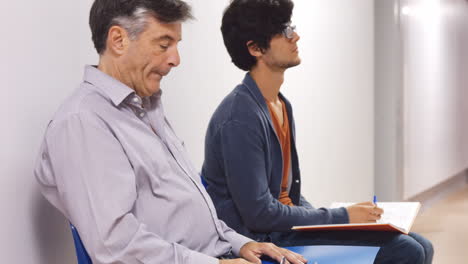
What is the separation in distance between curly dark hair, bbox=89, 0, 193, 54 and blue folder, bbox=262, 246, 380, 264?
0.80 meters

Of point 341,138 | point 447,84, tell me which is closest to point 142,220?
point 341,138

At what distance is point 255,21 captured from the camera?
2.24m

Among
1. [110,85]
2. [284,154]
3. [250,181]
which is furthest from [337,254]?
[110,85]

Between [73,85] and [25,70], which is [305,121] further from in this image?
[25,70]

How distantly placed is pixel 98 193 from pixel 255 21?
1.10 m

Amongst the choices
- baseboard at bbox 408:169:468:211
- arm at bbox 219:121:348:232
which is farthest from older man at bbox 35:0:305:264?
baseboard at bbox 408:169:468:211

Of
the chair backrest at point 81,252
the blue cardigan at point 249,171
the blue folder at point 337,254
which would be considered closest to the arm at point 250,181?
the blue cardigan at point 249,171

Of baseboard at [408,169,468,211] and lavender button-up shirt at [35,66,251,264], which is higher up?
lavender button-up shirt at [35,66,251,264]

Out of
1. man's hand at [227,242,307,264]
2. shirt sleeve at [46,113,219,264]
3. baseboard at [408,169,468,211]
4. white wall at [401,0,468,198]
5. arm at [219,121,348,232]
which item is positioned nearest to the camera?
shirt sleeve at [46,113,219,264]

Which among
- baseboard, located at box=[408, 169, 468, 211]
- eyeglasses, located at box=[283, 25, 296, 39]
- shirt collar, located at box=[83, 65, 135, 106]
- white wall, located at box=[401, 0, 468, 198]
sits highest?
eyeglasses, located at box=[283, 25, 296, 39]

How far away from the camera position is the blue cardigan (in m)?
1.99

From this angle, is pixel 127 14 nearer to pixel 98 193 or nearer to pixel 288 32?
pixel 98 193

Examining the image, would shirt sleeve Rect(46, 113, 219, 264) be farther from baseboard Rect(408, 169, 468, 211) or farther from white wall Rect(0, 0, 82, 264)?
baseboard Rect(408, 169, 468, 211)

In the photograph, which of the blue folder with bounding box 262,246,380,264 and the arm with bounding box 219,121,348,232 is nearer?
the blue folder with bounding box 262,246,380,264
